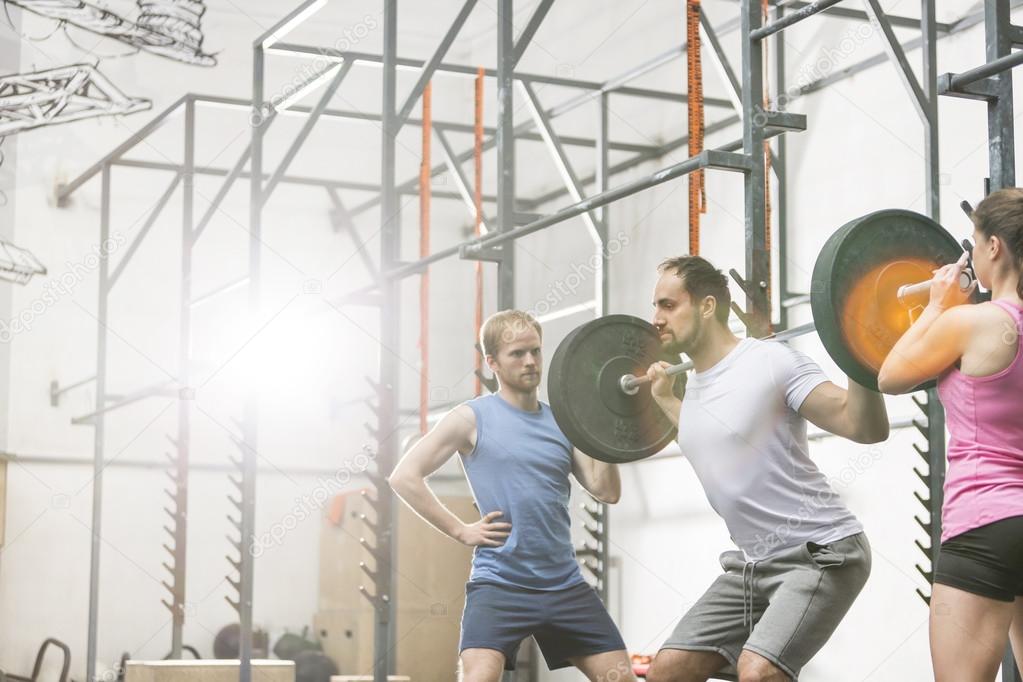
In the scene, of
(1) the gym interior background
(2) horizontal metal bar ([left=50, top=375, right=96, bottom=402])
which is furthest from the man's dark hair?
(2) horizontal metal bar ([left=50, top=375, right=96, bottom=402])

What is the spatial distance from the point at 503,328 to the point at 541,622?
0.81m

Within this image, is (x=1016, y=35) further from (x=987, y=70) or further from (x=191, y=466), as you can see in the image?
(x=191, y=466)

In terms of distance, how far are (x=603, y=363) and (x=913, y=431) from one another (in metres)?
2.18

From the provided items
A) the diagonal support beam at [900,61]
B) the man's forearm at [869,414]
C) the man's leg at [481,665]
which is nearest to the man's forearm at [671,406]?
the man's forearm at [869,414]

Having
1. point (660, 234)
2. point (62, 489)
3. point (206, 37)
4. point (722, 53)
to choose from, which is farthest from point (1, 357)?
point (722, 53)

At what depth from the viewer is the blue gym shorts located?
138 inches

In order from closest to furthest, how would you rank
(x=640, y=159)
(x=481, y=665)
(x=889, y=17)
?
(x=481, y=665) < (x=889, y=17) < (x=640, y=159)

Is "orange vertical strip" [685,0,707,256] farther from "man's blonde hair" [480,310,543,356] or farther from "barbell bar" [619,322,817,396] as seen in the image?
"man's blonde hair" [480,310,543,356]

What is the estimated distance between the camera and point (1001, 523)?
7.40 feet

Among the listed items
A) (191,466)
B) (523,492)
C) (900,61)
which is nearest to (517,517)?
(523,492)

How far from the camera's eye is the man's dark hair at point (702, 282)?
10.3 ft

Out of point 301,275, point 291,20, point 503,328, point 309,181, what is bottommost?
point 503,328

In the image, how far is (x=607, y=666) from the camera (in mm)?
3535

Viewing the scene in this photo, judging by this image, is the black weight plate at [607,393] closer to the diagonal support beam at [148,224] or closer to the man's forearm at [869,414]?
the man's forearm at [869,414]
